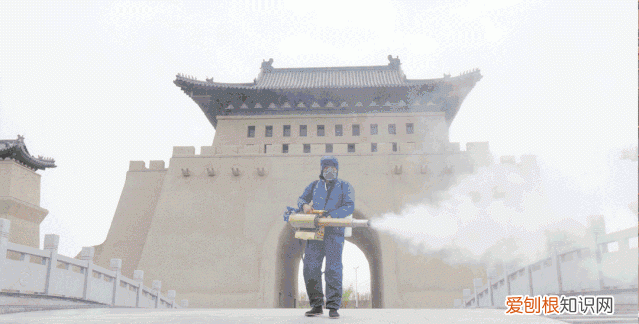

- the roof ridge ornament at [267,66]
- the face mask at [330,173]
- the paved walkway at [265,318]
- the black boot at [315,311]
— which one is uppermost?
the roof ridge ornament at [267,66]

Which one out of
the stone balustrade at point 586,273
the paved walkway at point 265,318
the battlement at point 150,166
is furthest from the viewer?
the battlement at point 150,166

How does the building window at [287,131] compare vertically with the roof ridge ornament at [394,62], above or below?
below

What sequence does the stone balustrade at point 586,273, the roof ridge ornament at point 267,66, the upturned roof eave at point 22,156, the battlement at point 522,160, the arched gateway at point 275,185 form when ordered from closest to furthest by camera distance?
the stone balustrade at point 586,273 < the arched gateway at point 275,185 < the battlement at point 522,160 < the upturned roof eave at point 22,156 < the roof ridge ornament at point 267,66

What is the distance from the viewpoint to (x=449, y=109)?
65.1ft

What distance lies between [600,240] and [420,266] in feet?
23.6

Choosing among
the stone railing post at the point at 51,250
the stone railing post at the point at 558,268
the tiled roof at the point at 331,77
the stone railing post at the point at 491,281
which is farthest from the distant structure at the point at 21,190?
the stone railing post at the point at 558,268

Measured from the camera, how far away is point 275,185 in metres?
15.5

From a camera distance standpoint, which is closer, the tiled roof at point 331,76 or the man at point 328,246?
the man at point 328,246

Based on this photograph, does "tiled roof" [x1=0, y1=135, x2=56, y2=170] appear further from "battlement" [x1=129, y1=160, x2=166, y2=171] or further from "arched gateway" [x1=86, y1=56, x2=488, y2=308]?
"arched gateway" [x1=86, y1=56, x2=488, y2=308]

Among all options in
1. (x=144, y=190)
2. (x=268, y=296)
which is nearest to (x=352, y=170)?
(x=268, y=296)

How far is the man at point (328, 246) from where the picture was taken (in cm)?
450

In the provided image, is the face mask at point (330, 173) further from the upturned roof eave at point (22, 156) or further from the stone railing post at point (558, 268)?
the upturned roof eave at point (22, 156)

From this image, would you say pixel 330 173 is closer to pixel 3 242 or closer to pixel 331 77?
pixel 3 242

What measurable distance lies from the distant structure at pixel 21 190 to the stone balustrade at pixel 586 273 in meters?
17.7
